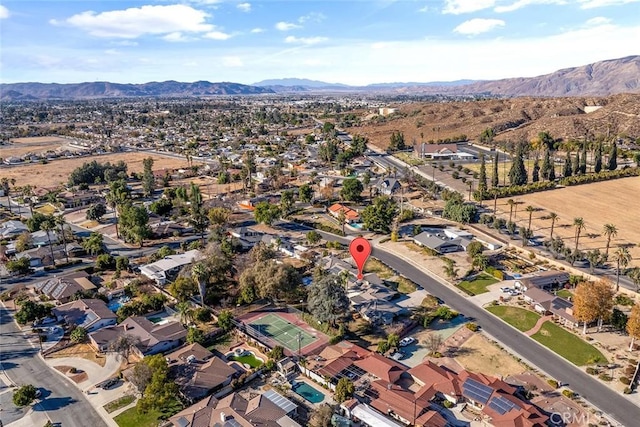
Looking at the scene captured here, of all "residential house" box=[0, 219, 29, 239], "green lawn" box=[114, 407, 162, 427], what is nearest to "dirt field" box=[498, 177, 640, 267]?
"green lawn" box=[114, 407, 162, 427]

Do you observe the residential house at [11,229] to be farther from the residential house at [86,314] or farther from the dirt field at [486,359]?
the dirt field at [486,359]

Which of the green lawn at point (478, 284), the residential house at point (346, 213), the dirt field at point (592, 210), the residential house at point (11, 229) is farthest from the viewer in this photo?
the residential house at point (346, 213)

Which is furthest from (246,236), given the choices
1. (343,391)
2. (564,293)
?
(564,293)

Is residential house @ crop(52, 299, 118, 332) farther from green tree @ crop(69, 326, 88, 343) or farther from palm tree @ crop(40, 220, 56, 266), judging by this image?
palm tree @ crop(40, 220, 56, 266)

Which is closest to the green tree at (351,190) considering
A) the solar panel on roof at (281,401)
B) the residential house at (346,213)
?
the residential house at (346,213)

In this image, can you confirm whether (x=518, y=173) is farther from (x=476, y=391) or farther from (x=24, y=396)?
(x=24, y=396)

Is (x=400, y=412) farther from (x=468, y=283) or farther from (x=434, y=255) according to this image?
(x=434, y=255)

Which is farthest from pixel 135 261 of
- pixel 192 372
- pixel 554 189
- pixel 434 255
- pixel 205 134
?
pixel 205 134
